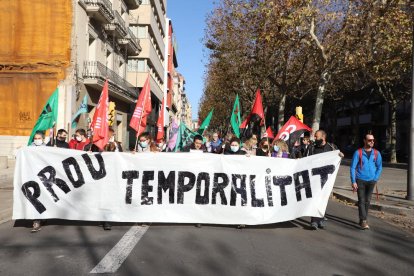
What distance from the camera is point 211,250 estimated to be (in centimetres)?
588

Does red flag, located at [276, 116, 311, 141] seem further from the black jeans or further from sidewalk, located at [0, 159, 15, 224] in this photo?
sidewalk, located at [0, 159, 15, 224]

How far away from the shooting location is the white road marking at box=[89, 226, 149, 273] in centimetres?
503

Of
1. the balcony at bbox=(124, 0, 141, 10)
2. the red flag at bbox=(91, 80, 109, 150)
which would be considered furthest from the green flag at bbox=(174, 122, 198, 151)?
the balcony at bbox=(124, 0, 141, 10)

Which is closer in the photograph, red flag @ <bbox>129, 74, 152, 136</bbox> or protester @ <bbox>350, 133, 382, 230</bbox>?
protester @ <bbox>350, 133, 382, 230</bbox>

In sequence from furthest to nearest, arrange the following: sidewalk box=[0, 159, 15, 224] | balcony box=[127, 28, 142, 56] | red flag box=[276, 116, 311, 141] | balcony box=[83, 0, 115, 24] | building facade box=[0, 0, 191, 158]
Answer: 1. balcony box=[127, 28, 142, 56]
2. balcony box=[83, 0, 115, 24]
3. building facade box=[0, 0, 191, 158]
4. red flag box=[276, 116, 311, 141]
5. sidewalk box=[0, 159, 15, 224]

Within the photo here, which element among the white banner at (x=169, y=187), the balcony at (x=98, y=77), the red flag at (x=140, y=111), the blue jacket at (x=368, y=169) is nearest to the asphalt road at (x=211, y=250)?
the white banner at (x=169, y=187)

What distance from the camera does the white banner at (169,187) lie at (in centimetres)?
726

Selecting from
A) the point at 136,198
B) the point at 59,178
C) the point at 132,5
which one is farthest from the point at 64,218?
the point at 132,5

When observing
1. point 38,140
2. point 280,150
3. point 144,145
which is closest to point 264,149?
point 280,150

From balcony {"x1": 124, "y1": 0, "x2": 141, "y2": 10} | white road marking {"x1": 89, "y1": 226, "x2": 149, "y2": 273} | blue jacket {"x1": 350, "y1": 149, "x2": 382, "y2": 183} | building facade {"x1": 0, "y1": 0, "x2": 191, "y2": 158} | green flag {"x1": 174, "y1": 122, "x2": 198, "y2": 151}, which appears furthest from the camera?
balcony {"x1": 124, "y1": 0, "x2": 141, "y2": 10}

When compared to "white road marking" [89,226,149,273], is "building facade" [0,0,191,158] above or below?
above

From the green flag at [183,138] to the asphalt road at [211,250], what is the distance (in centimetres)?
489

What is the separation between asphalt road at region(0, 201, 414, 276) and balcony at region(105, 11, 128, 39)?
20418 millimetres

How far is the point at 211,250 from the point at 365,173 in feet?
11.0
